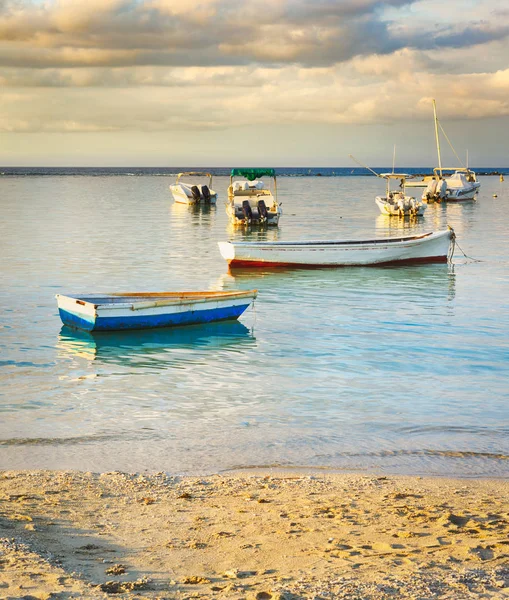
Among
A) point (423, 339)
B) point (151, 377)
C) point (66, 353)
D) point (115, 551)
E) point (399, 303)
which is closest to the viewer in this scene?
point (115, 551)

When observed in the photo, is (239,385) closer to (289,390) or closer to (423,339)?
(289,390)

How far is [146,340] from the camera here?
17.6 meters

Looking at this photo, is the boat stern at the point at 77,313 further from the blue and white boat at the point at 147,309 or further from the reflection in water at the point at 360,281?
the reflection in water at the point at 360,281

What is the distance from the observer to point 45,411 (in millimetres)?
12133

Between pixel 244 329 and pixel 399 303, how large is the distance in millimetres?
6203

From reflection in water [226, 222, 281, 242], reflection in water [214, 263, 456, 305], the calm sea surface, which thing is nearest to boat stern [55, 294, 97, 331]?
the calm sea surface

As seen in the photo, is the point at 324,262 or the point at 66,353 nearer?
the point at 66,353

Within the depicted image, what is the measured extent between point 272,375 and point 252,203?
1452 inches

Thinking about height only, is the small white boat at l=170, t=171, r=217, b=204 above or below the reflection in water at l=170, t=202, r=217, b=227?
above

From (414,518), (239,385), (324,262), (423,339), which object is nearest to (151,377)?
(239,385)

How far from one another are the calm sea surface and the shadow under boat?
60mm

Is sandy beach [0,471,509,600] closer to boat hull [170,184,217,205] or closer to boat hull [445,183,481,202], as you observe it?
boat hull [170,184,217,205]

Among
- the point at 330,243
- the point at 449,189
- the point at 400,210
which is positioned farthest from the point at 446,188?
the point at 330,243

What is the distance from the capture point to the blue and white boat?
57.6 ft
